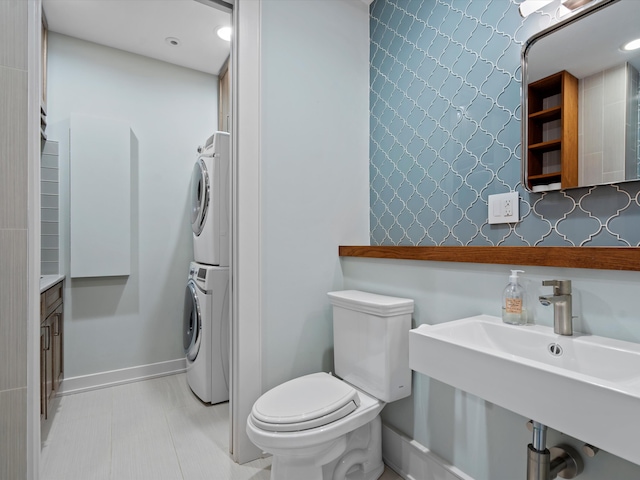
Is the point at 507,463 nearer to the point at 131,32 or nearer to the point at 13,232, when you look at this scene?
the point at 13,232

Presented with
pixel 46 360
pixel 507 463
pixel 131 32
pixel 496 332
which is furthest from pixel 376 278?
pixel 131 32

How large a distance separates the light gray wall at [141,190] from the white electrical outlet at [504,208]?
233cm

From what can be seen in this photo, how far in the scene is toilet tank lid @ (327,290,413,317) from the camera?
56.0 inches

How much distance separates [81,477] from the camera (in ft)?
5.07

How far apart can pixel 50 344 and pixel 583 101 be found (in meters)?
2.73

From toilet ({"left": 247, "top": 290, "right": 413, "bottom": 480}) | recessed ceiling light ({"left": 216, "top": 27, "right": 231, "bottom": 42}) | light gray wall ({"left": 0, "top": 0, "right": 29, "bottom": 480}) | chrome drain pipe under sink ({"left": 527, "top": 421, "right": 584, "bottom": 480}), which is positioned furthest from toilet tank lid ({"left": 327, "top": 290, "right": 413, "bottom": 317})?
recessed ceiling light ({"left": 216, "top": 27, "right": 231, "bottom": 42})

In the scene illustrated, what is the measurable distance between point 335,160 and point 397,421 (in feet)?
4.61

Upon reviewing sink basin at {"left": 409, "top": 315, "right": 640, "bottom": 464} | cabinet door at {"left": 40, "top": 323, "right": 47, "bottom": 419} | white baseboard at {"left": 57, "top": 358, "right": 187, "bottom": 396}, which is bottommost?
white baseboard at {"left": 57, "top": 358, "right": 187, "bottom": 396}

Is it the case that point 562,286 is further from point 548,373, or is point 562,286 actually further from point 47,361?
point 47,361

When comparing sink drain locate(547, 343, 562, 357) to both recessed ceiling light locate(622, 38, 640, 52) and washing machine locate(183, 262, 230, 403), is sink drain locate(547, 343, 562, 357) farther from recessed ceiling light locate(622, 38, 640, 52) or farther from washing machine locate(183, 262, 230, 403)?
washing machine locate(183, 262, 230, 403)

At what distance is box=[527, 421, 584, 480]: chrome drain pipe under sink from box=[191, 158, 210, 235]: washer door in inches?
80.8

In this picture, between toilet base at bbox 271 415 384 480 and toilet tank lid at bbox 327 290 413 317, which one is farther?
toilet tank lid at bbox 327 290 413 317

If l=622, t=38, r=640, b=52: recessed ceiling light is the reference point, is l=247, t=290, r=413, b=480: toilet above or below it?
below

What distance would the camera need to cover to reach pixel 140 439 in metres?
1.83
